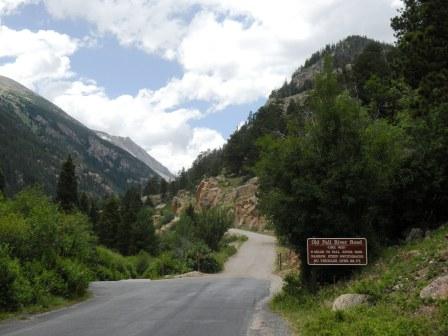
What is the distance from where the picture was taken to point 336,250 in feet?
61.8

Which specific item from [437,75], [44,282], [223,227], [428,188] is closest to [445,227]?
[428,188]

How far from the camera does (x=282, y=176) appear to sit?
21.1 m

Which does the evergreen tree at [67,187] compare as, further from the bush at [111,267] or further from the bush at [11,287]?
the bush at [11,287]

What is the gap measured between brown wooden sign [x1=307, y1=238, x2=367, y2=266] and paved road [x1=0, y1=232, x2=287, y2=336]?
2.57 m

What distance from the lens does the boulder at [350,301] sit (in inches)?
560

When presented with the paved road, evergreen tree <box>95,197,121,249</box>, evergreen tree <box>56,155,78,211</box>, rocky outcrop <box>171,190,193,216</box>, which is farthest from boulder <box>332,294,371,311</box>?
rocky outcrop <box>171,190,193,216</box>

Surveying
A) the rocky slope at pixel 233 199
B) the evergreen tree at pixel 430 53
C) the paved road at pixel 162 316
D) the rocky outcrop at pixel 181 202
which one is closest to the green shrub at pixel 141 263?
the rocky slope at pixel 233 199

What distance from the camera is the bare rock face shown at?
465 inches

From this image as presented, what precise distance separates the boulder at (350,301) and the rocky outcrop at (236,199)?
251 feet

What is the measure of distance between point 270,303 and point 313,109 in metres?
7.80

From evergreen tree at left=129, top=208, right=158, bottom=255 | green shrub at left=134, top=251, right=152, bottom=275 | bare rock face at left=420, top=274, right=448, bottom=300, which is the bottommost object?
green shrub at left=134, top=251, right=152, bottom=275

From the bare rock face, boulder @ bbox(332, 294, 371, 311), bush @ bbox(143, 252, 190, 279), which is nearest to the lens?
the bare rock face

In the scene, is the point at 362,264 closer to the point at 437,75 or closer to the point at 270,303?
the point at 270,303

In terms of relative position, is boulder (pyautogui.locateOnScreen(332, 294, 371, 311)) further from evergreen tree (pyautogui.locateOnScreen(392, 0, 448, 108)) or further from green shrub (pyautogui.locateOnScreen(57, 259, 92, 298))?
green shrub (pyautogui.locateOnScreen(57, 259, 92, 298))
